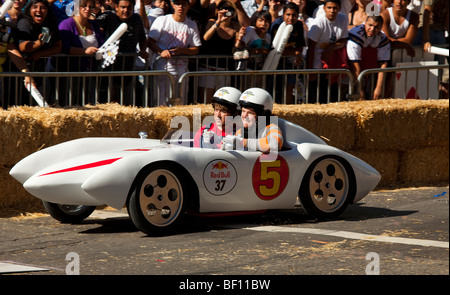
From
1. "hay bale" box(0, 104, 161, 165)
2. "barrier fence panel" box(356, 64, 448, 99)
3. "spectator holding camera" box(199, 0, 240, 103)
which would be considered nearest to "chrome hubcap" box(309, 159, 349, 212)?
"hay bale" box(0, 104, 161, 165)

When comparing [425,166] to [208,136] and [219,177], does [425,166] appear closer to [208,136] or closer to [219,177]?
[208,136]

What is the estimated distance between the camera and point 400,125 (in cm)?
1225

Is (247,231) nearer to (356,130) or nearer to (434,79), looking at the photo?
(356,130)

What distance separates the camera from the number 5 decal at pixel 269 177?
9.03 metres

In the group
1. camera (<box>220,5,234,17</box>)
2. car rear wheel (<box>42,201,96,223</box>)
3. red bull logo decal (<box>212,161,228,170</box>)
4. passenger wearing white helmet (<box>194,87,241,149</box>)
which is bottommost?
car rear wheel (<box>42,201,96,223</box>)

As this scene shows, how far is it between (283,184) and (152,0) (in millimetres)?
5386

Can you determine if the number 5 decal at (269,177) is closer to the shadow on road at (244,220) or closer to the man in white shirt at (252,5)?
the shadow on road at (244,220)

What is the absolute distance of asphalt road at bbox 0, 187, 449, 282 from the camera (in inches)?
270

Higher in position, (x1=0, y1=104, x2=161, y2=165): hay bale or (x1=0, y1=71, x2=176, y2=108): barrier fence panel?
(x1=0, y1=71, x2=176, y2=108): barrier fence panel

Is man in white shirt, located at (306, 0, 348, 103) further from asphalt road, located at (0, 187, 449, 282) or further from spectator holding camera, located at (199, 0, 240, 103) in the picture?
Answer: asphalt road, located at (0, 187, 449, 282)

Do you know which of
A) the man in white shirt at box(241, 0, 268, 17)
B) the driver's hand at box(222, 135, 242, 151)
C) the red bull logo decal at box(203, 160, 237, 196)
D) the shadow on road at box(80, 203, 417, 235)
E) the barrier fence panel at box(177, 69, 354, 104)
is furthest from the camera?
the man in white shirt at box(241, 0, 268, 17)

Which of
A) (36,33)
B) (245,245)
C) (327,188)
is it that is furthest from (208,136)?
(36,33)

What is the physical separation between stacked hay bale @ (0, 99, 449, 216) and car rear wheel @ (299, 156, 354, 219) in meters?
1.82

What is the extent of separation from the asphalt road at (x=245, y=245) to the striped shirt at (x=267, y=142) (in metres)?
0.75
